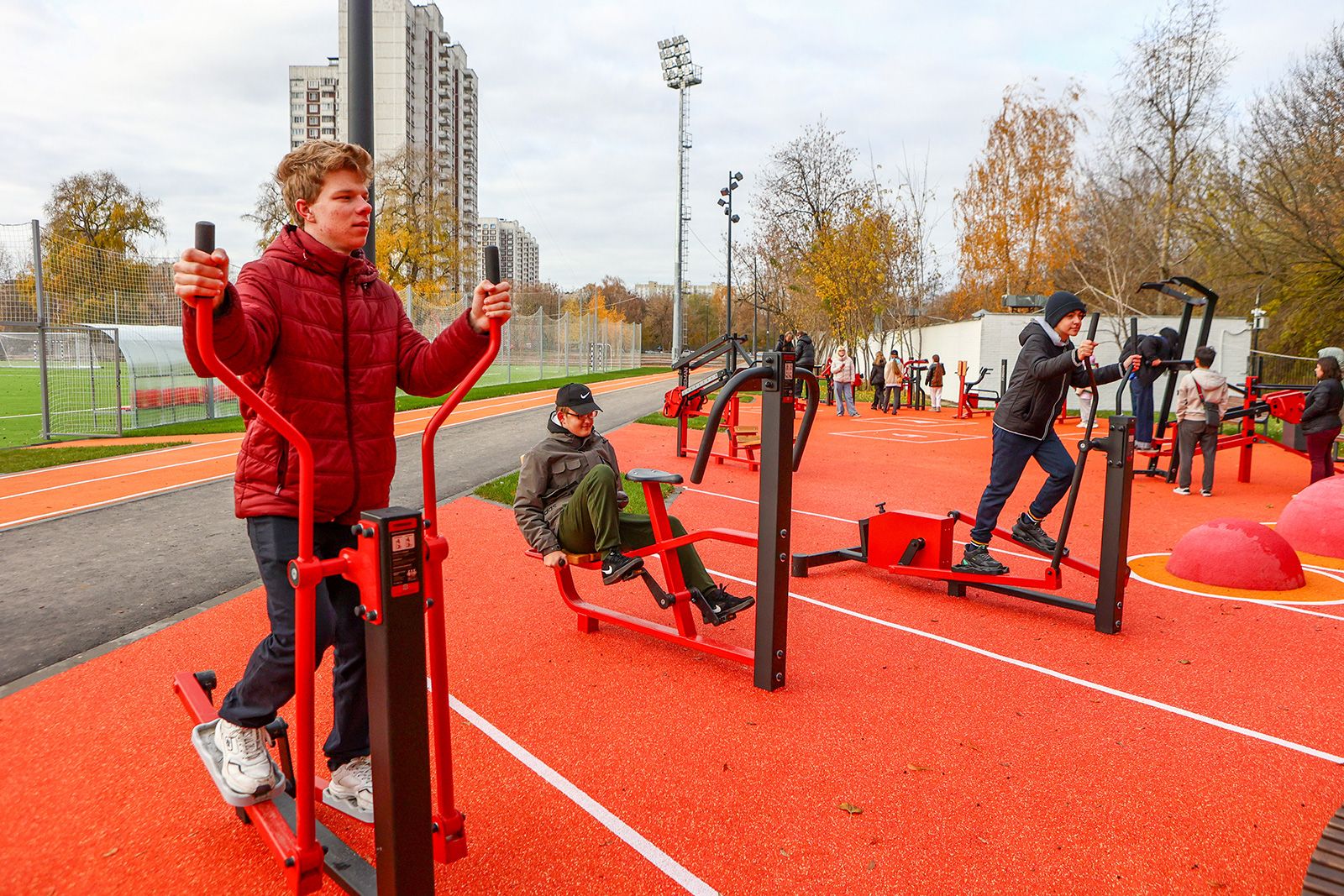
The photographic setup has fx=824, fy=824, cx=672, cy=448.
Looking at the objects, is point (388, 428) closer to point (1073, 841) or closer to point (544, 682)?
point (544, 682)

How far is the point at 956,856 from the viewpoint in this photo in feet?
8.45

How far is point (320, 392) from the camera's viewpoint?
229 cm

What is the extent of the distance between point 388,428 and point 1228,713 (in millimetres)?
3731

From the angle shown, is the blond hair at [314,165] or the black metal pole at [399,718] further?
the blond hair at [314,165]

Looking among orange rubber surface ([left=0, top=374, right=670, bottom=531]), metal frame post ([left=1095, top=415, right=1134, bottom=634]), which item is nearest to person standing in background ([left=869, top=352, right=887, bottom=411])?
orange rubber surface ([left=0, top=374, right=670, bottom=531])

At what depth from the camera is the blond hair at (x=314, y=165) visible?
2.25 m

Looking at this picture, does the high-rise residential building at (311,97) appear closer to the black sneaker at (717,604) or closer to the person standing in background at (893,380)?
the person standing in background at (893,380)

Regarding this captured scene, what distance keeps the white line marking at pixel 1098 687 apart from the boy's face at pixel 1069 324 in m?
2.21

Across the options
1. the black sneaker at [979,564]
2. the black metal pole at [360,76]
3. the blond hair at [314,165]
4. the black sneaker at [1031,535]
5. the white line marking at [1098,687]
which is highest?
the black metal pole at [360,76]

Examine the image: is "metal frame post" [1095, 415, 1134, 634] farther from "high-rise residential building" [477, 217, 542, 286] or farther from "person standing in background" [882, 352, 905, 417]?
"high-rise residential building" [477, 217, 542, 286]

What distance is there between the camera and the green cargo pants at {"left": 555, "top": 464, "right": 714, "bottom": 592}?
4.12 m

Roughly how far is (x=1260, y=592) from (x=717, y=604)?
393 centimetres

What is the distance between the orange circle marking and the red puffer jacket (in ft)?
17.4

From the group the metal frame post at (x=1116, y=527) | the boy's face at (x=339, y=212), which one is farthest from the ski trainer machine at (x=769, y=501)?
the metal frame post at (x=1116, y=527)
